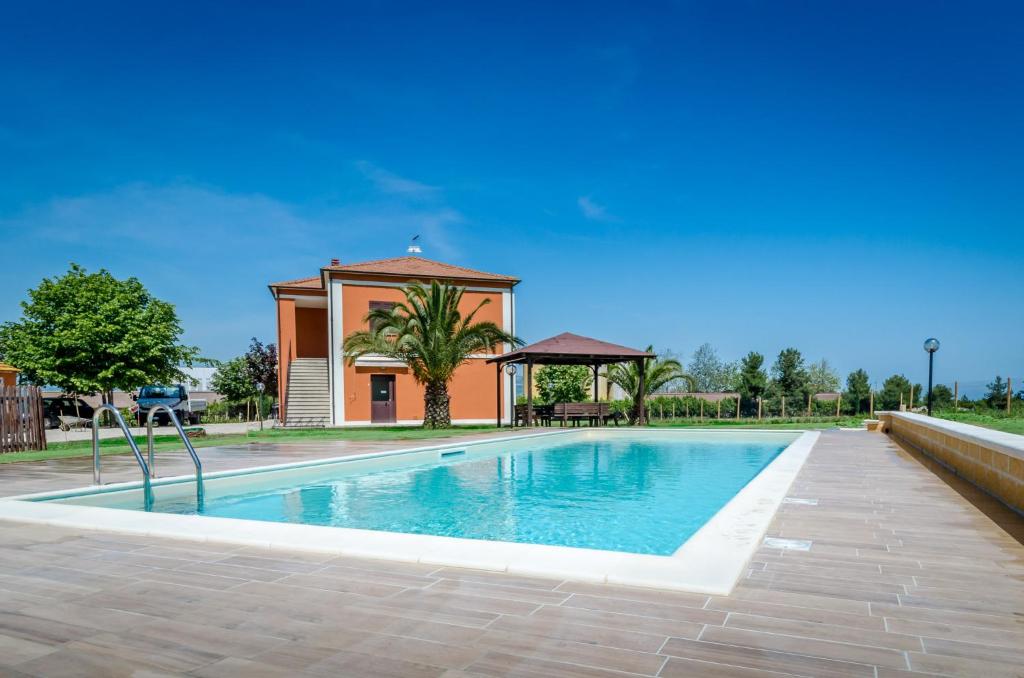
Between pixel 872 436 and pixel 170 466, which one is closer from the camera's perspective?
pixel 170 466

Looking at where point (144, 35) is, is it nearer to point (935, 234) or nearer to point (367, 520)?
point (367, 520)

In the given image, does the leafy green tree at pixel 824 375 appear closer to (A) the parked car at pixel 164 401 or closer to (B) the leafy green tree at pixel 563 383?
(B) the leafy green tree at pixel 563 383

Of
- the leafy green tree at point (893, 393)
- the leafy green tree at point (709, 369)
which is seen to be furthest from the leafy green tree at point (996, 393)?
the leafy green tree at point (709, 369)

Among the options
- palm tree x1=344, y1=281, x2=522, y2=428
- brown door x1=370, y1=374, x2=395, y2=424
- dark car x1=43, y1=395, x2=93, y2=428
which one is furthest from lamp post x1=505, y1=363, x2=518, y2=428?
dark car x1=43, y1=395, x2=93, y2=428

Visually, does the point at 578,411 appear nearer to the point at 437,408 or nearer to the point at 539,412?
the point at 539,412

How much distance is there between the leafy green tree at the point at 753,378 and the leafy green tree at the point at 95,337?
3095cm

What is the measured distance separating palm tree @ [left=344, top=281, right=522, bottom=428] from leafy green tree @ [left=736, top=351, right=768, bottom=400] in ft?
80.0

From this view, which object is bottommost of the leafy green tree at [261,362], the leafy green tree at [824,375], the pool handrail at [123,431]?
the leafy green tree at [824,375]

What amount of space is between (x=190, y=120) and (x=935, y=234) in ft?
111

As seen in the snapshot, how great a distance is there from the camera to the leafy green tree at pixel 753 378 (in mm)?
39969

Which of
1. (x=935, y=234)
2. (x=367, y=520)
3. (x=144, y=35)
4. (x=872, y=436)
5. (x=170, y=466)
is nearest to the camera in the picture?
(x=367, y=520)

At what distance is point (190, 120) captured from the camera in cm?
1952

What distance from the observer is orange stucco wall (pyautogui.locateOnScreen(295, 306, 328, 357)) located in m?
29.3

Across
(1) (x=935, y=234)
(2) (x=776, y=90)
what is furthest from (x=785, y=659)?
(1) (x=935, y=234)
